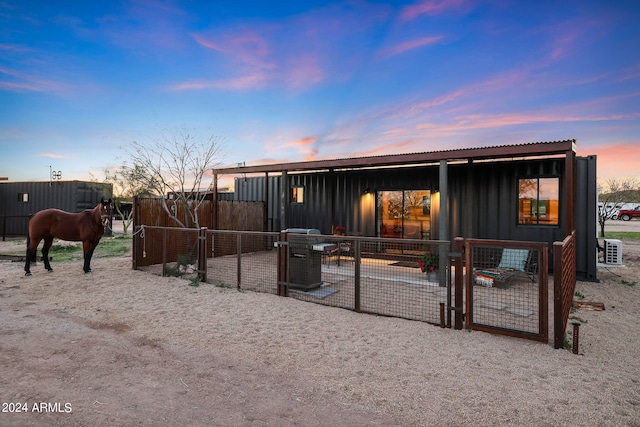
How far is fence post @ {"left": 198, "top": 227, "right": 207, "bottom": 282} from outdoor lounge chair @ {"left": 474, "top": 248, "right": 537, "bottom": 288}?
5.98 m

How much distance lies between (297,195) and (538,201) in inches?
319

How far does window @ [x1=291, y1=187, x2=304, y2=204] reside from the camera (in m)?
13.0

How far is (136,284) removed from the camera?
271 inches

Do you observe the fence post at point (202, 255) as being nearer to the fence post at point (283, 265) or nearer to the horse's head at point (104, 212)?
the fence post at point (283, 265)

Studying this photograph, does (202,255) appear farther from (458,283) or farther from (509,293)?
(509,293)

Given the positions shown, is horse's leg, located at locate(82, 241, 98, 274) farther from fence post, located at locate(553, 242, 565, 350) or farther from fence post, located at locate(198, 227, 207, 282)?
fence post, located at locate(553, 242, 565, 350)

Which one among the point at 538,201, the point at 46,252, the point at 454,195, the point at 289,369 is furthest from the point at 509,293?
the point at 46,252

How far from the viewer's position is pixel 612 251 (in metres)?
8.64

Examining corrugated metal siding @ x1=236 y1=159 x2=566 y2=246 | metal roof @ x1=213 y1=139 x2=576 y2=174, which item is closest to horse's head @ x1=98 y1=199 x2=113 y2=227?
metal roof @ x1=213 y1=139 x2=576 y2=174

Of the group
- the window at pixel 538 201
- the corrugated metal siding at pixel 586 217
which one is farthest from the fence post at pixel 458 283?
the window at pixel 538 201

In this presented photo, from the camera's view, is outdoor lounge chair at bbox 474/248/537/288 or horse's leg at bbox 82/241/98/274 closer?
outdoor lounge chair at bbox 474/248/537/288

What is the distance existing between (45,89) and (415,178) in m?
14.0

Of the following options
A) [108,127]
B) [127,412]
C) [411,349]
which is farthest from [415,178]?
[108,127]

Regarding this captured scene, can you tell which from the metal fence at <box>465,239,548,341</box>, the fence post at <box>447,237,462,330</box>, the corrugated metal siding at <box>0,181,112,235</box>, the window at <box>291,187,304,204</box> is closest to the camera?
the metal fence at <box>465,239,548,341</box>
